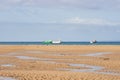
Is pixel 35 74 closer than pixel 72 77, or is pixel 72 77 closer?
pixel 72 77

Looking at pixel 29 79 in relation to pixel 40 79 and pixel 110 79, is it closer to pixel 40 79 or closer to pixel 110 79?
pixel 40 79

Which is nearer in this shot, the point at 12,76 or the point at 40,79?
the point at 40,79

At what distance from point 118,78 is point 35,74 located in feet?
19.3

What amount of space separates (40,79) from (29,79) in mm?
727

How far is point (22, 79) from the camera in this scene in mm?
21219

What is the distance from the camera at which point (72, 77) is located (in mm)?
21828

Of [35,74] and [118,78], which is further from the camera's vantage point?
[35,74]

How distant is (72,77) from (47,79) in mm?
1765

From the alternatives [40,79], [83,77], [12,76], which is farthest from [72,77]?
[12,76]

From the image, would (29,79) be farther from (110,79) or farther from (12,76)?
(110,79)

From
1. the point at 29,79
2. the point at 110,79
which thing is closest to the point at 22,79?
the point at 29,79

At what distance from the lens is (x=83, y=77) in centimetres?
2184

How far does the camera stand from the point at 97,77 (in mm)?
21812

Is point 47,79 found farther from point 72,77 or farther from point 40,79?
point 72,77
